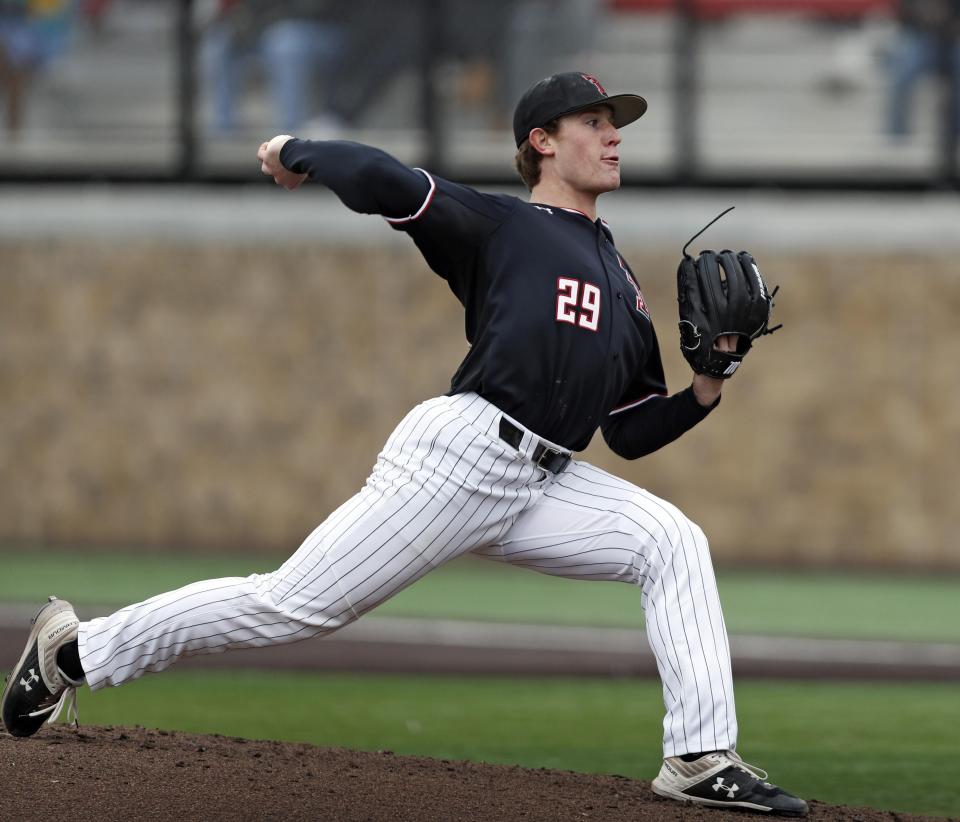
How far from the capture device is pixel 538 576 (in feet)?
39.6

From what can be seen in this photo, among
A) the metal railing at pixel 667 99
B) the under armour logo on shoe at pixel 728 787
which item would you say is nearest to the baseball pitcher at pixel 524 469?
the under armour logo on shoe at pixel 728 787

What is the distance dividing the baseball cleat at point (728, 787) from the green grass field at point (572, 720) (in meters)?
0.87

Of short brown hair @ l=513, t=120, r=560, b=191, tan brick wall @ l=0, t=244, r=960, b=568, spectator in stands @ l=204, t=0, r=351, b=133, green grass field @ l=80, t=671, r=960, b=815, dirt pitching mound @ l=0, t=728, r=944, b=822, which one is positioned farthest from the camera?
spectator in stands @ l=204, t=0, r=351, b=133

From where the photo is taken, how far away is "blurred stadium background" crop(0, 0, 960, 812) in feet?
41.9

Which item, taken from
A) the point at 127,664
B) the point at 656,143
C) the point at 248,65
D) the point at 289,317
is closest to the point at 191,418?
the point at 289,317

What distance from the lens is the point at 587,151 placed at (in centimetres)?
474

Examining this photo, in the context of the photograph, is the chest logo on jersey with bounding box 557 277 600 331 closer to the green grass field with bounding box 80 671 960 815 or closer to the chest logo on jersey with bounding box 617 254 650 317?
the chest logo on jersey with bounding box 617 254 650 317

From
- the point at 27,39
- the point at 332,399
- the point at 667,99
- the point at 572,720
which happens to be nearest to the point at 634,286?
the point at 572,720

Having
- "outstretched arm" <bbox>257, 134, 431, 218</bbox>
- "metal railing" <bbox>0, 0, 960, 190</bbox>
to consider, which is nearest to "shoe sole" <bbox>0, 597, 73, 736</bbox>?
"outstretched arm" <bbox>257, 134, 431, 218</bbox>

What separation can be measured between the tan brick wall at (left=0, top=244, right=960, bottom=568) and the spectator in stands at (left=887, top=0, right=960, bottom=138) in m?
1.37

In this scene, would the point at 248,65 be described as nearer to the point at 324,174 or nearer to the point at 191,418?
the point at 191,418

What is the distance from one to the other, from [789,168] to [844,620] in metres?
4.50

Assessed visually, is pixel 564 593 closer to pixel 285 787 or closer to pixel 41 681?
pixel 41 681

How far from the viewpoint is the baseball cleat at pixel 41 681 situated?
4805mm
